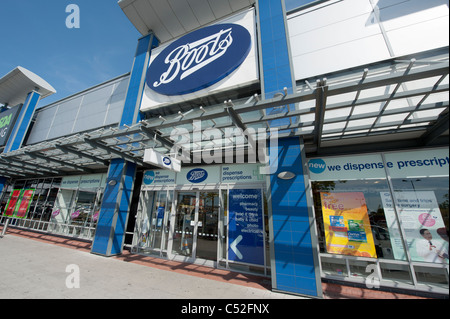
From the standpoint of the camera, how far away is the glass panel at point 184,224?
21.7 ft

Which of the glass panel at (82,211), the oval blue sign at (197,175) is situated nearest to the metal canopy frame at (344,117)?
the oval blue sign at (197,175)

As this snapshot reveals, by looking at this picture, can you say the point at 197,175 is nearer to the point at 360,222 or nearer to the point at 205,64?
the point at 205,64

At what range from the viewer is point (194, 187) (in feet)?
22.5

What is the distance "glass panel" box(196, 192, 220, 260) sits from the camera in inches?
247

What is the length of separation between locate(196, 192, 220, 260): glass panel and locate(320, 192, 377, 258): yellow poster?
3438 mm

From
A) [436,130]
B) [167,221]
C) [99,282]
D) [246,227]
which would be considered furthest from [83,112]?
[436,130]

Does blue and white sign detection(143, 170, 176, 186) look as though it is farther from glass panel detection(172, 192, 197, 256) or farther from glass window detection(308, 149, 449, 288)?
glass window detection(308, 149, 449, 288)

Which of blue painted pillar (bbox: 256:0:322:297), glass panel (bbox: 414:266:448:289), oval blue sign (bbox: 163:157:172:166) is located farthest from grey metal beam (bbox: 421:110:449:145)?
oval blue sign (bbox: 163:157:172:166)

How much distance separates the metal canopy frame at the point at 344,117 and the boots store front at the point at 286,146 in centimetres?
4

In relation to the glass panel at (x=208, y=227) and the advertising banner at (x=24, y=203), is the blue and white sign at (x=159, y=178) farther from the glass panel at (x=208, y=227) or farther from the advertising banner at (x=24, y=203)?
the advertising banner at (x=24, y=203)
